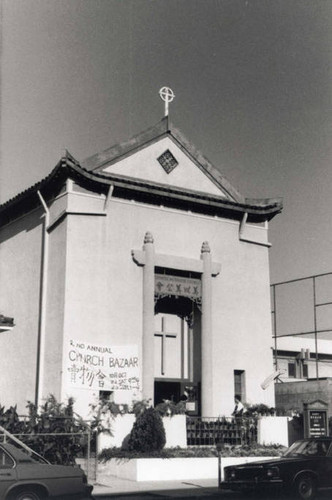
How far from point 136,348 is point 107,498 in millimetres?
7119

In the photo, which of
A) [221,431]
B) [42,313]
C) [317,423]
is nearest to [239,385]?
[317,423]

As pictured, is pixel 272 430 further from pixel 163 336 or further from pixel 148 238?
pixel 148 238

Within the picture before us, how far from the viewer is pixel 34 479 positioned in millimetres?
11391

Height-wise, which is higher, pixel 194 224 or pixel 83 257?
pixel 194 224

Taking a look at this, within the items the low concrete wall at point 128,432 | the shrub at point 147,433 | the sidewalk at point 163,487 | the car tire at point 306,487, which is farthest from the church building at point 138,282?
the car tire at point 306,487

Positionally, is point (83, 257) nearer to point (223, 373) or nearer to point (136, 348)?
point (136, 348)

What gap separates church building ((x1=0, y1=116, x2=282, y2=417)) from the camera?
834 inches

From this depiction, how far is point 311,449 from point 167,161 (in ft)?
39.8

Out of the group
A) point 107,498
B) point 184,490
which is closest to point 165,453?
point 184,490

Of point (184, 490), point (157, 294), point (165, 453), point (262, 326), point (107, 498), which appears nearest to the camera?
point (107, 498)

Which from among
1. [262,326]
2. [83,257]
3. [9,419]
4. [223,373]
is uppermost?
[83,257]

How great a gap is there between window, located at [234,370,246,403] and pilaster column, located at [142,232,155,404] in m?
3.60

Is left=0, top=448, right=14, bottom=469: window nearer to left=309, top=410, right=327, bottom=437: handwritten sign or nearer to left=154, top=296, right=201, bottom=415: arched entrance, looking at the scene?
left=154, top=296, right=201, bottom=415: arched entrance

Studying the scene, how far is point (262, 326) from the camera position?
24.6 m
